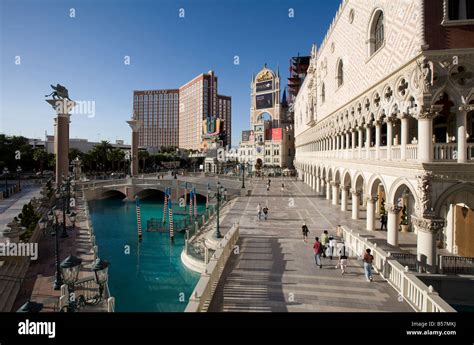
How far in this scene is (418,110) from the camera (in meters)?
10.7

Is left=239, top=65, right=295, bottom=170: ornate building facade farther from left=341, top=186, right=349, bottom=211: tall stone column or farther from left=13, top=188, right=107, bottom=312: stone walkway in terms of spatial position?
left=13, top=188, right=107, bottom=312: stone walkway

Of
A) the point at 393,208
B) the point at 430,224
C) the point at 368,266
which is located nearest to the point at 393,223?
the point at 393,208

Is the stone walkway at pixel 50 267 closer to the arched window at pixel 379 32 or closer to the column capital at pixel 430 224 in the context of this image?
the column capital at pixel 430 224

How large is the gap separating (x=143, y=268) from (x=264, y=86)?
3863 inches

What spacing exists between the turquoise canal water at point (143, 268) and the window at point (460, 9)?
14.7m

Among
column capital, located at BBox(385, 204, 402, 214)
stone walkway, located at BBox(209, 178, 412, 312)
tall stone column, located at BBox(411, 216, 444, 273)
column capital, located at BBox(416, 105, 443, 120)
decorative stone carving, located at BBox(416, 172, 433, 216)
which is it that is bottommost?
stone walkway, located at BBox(209, 178, 412, 312)

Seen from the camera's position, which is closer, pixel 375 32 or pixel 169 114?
pixel 375 32

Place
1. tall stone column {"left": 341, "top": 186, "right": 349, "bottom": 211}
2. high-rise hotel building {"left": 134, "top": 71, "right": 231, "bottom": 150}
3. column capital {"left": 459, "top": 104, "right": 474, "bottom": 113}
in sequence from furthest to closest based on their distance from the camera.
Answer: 1. high-rise hotel building {"left": 134, "top": 71, "right": 231, "bottom": 150}
2. tall stone column {"left": 341, "top": 186, "right": 349, "bottom": 211}
3. column capital {"left": 459, "top": 104, "right": 474, "bottom": 113}

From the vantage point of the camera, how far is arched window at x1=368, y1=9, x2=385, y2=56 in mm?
15688

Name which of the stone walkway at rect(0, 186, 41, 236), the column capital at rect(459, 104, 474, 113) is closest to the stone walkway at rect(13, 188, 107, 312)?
the stone walkway at rect(0, 186, 41, 236)

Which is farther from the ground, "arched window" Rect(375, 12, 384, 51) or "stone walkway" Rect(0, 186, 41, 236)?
"arched window" Rect(375, 12, 384, 51)

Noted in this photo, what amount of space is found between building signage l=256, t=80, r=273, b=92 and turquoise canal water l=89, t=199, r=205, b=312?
84.3 meters

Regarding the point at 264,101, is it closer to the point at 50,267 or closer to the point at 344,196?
the point at 344,196

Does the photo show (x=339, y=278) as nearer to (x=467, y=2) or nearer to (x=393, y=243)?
(x=393, y=243)
